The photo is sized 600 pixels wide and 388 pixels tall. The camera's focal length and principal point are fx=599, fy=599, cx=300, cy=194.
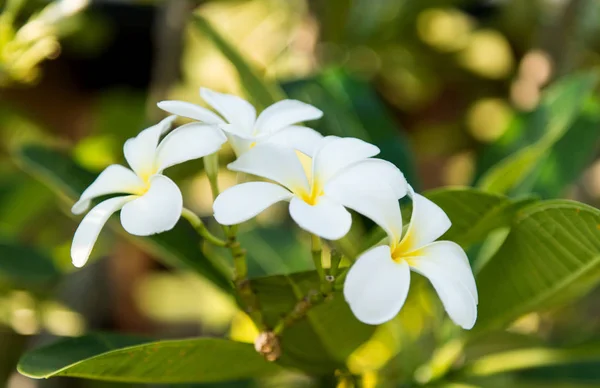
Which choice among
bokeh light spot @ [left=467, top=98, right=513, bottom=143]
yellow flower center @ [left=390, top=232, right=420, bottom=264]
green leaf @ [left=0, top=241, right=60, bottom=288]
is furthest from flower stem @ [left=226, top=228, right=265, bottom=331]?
bokeh light spot @ [left=467, top=98, right=513, bottom=143]

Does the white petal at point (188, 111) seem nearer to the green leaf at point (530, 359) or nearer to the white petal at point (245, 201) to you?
the white petal at point (245, 201)

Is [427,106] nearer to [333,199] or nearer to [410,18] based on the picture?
[410,18]

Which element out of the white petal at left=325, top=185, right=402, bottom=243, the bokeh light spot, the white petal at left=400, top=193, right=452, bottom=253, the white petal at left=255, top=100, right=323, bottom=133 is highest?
the bokeh light spot

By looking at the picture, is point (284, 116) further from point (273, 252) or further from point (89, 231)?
point (273, 252)

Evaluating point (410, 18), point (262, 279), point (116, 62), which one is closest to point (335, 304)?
point (262, 279)

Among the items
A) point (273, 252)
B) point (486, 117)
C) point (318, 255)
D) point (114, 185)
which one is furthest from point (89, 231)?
point (486, 117)

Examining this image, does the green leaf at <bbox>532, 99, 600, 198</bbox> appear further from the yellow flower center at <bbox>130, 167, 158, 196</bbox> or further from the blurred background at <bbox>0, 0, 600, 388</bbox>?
the yellow flower center at <bbox>130, 167, 158, 196</bbox>
